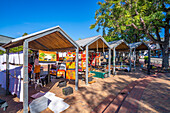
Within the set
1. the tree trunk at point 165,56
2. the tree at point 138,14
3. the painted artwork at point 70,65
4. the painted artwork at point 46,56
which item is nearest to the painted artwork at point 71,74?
the painted artwork at point 70,65

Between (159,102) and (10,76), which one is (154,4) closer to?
(159,102)

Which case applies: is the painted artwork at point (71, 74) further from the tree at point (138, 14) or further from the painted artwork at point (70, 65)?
the tree at point (138, 14)

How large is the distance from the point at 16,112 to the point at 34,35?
3426 mm

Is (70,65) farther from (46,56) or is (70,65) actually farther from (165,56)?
(165,56)

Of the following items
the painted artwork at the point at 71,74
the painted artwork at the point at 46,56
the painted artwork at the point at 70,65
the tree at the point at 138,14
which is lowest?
the painted artwork at the point at 71,74

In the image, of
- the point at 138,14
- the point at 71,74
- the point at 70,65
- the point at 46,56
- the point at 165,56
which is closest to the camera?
the point at 46,56

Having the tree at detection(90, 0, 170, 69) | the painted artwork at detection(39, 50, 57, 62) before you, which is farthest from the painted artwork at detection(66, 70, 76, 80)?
the tree at detection(90, 0, 170, 69)

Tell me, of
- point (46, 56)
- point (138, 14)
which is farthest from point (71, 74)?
point (138, 14)

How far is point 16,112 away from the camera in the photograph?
3781 mm

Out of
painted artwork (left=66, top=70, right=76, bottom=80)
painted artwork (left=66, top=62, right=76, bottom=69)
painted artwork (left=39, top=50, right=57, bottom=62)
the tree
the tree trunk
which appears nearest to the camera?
painted artwork (left=39, top=50, right=57, bottom=62)

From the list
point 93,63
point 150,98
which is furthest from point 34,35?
point 93,63

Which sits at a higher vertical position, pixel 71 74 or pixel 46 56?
pixel 46 56

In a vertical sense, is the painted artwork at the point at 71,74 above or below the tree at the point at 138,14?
below

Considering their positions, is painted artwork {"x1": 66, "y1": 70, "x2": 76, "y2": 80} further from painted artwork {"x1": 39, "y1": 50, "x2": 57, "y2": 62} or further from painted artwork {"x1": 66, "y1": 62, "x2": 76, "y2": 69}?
painted artwork {"x1": 39, "y1": 50, "x2": 57, "y2": 62}
